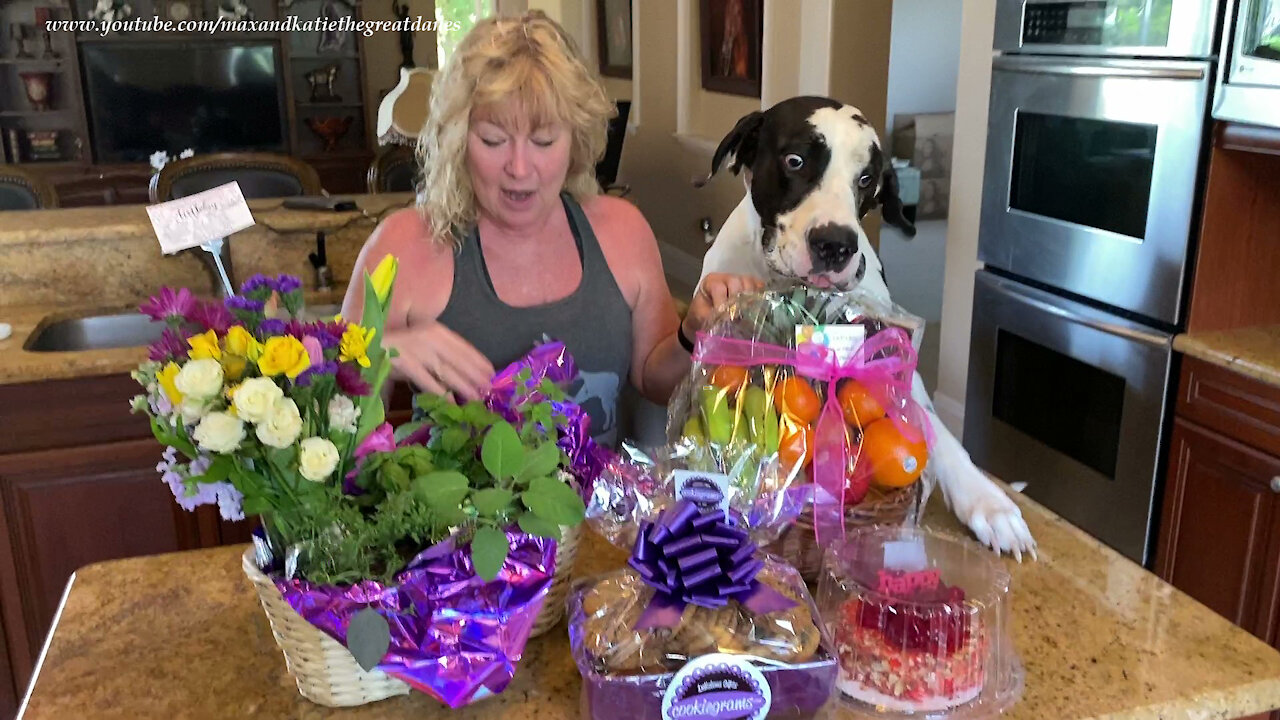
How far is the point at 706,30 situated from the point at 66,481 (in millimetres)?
2634

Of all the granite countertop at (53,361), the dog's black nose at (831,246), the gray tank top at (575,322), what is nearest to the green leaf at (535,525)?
the gray tank top at (575,322)

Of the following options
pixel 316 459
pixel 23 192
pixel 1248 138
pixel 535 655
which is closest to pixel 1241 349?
pixel 1248 138

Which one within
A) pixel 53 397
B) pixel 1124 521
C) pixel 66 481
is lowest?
pixel 1124 521

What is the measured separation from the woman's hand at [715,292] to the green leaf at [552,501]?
15.0 inches

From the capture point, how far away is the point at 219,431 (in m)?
0.65

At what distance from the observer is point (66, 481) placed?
1.97 meters

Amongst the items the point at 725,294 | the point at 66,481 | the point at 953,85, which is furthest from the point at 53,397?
the point at 953,85

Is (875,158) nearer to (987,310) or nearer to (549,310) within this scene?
(549,310)

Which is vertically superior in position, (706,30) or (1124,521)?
(706,30)

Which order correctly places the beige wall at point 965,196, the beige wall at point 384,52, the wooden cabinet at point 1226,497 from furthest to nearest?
1. the beige wall at point 384,52
2. the beige wall at point 965,196
3. the wooden cabinet at point 1226,497

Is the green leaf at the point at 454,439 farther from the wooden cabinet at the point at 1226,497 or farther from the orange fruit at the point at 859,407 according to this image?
the wooden cabinet at the point at 1226,497

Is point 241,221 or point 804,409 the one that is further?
point 241,221

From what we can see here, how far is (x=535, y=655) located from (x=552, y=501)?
20 centimetres

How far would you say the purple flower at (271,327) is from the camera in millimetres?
686
